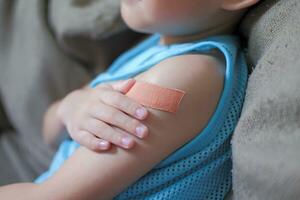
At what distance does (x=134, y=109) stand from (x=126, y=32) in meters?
0.46

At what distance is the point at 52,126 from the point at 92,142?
316mm

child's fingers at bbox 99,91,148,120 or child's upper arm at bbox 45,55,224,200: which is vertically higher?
child's fingers at bbox 99,91,148,120

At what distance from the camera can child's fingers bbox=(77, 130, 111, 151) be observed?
2.23 ft

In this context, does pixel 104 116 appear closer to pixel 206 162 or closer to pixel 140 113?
pixel 140 113

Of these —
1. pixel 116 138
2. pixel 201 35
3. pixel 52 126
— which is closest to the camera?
pixel 116 138

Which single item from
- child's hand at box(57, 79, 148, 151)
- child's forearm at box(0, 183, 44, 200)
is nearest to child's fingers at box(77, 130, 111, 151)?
child's hand at box(57, 79, 148, 151)

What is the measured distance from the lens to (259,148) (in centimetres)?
58

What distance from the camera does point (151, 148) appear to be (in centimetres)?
67

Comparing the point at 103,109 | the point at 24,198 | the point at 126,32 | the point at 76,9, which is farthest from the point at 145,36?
the point at 24,198

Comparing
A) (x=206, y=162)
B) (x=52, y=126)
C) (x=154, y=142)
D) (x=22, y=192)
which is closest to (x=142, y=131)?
(x=154, y=142)

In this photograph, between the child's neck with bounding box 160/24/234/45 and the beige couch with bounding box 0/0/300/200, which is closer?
the beige couch with bounding box 0/0/300/200

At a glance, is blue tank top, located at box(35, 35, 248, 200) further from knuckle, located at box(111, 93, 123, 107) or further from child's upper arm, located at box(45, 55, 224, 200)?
knuckle, located at box(111, 93, 123, 107)

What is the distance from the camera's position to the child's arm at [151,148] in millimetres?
666

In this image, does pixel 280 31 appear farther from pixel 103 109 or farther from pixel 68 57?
pixel 68 57
